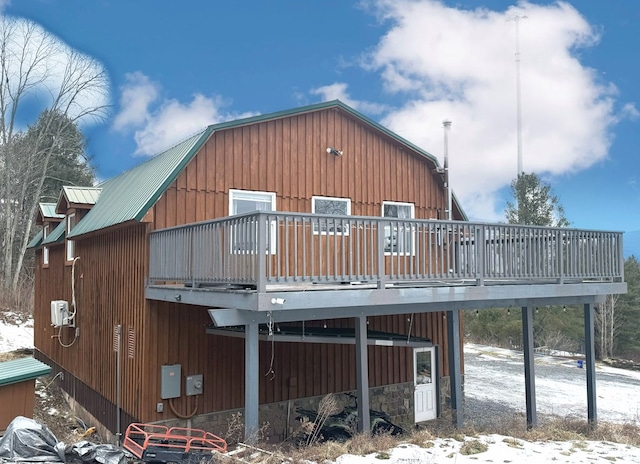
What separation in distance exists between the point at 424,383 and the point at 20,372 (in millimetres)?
8919

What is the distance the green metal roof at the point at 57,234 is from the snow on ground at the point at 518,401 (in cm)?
532

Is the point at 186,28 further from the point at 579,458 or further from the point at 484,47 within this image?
the point at 579,458

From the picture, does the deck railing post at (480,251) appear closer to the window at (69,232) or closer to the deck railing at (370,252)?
the deck railing at (370,252)

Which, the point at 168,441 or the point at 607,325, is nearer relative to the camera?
the point at 168,441

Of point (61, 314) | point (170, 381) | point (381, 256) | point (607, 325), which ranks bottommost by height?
point (607, 325)

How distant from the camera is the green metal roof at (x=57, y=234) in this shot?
51.1 feet

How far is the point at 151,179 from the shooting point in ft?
36.8

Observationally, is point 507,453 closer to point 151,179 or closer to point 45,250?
point 151,179

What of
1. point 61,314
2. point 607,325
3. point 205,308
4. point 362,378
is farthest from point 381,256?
point 607,325

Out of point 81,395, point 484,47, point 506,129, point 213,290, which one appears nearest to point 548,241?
point 213,290

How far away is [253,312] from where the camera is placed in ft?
25.1

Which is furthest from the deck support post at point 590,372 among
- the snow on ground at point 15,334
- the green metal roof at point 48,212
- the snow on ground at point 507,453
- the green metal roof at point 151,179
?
the snow on ground at point 15,334

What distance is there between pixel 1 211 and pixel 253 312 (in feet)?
97.3

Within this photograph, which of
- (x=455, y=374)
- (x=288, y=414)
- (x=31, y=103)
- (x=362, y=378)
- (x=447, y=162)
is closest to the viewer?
(x=362, y=378)
